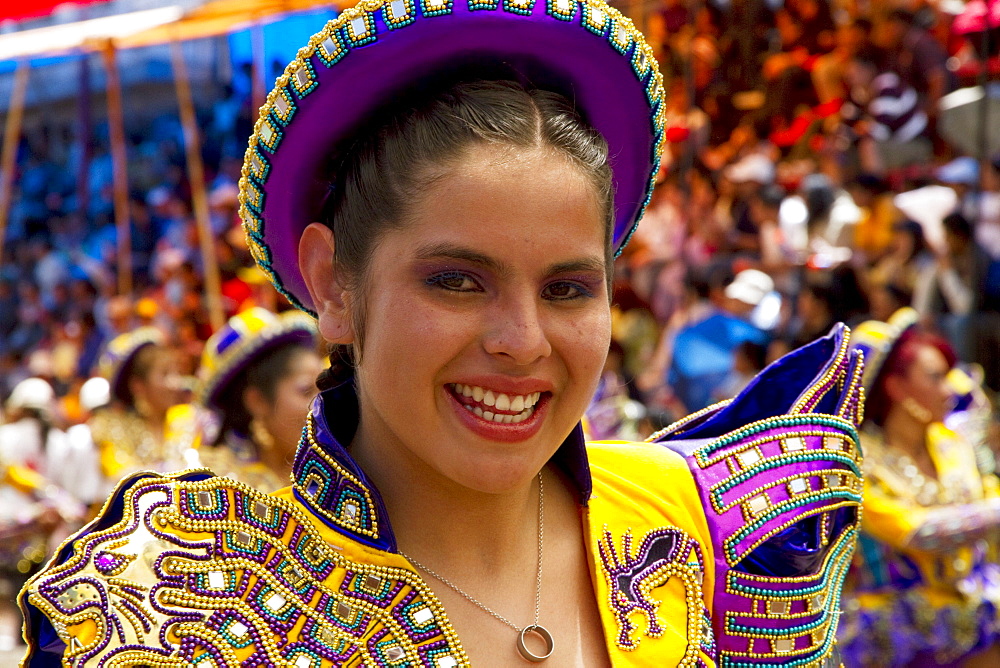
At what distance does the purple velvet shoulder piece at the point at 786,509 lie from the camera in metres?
1.62

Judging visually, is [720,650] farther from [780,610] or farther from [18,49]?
[18,49]

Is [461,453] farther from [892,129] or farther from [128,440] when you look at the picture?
[892,129]

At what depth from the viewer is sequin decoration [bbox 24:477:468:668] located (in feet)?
4.40

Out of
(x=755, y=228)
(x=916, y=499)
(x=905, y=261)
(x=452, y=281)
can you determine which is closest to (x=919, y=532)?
(x=916, y=499)

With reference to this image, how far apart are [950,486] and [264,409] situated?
2675mm

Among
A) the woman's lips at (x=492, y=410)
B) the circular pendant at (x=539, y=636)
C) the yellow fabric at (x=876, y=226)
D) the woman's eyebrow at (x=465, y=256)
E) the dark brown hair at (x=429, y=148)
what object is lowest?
the yellow fabric at (x=876, y=226)

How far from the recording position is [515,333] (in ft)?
4.47

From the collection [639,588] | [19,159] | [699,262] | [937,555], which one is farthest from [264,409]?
[19,159]

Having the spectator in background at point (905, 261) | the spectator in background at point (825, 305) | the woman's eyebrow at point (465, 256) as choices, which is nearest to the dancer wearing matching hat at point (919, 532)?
the spectator in background at point (825, 305)

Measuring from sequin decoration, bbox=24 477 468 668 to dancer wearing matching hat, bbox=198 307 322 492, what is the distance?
311cm

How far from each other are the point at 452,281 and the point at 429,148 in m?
0.16

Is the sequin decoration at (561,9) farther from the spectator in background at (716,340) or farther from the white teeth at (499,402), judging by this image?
the spectator in background at (716,340)

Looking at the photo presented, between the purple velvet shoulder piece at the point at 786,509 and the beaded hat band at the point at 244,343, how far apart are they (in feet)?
10.5

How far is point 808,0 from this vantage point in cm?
995
